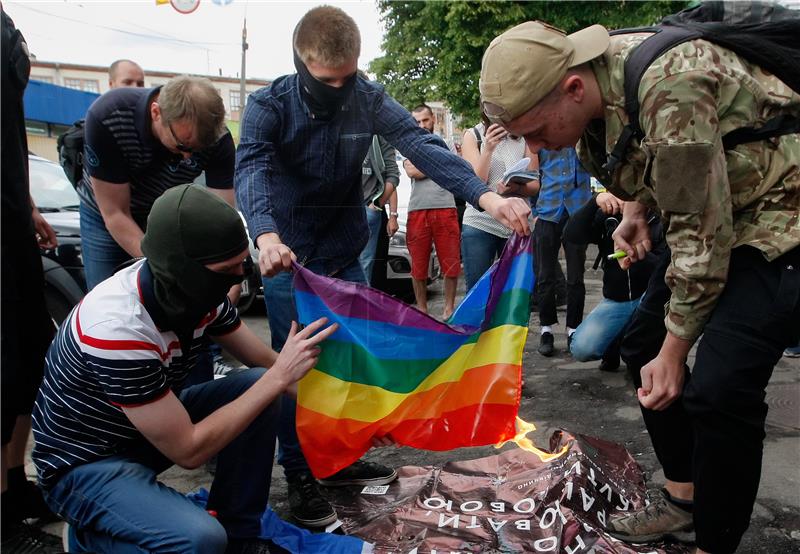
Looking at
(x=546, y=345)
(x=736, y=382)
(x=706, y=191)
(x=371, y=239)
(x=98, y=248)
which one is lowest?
(x=546, y=345)

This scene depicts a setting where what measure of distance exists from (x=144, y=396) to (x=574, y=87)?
1.59 meters

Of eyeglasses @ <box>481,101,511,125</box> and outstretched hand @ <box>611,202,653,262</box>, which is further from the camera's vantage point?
outstretched hand @ <box>611,202,653,262</box>

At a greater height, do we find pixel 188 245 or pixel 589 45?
pixel 589 45

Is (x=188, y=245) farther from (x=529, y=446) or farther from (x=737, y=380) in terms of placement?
(x=529, y=446)

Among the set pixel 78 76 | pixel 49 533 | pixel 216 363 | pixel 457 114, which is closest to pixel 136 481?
pixel 49 533

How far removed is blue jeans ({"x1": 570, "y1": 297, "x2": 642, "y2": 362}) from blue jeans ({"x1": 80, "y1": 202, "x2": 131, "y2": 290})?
2.53 m

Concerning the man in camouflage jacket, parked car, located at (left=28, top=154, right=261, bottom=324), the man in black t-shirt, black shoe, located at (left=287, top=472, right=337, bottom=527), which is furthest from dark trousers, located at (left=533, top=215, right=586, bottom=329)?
the man in black t-shirt

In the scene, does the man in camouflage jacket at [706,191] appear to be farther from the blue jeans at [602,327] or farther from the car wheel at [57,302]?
the car wheel at [57,302]

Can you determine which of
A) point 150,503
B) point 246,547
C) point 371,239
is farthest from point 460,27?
point 150,503

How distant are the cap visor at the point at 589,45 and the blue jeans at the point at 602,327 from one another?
84.4 inches

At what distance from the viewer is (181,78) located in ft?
9.70

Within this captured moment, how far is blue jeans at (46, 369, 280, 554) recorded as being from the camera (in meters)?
2.07

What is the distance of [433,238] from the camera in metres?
6.26

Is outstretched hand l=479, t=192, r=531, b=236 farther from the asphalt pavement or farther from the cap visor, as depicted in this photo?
the asphalt pavement
